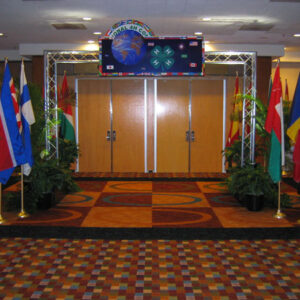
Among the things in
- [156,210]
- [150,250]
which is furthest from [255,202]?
[150,250]

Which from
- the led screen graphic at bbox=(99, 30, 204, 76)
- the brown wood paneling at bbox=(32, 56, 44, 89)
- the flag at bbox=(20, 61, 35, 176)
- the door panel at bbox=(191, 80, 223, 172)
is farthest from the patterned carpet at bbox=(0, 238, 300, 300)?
the door panel at bbox=(191, 80, 223, 172)

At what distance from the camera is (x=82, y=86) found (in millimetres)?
11367

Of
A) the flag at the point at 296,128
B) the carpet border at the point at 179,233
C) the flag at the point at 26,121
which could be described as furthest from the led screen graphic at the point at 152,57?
the carpet border at the point at 179,233

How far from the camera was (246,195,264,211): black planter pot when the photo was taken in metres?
6.32

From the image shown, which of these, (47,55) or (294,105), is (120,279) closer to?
(294,105)

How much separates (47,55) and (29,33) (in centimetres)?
185

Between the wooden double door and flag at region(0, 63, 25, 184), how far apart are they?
19.0 feet

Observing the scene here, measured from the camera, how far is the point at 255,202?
20.8 ft

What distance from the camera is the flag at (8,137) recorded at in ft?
18.1

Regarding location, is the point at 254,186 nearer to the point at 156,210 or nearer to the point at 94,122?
the point at 156,210

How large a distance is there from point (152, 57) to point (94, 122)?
4.96 meters

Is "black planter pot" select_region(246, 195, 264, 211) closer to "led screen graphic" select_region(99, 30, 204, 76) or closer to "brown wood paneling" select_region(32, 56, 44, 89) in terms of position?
"led screen graphic" select_region(99, 30, 204, 76)

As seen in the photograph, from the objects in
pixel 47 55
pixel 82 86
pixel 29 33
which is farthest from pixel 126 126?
pixel 47 55

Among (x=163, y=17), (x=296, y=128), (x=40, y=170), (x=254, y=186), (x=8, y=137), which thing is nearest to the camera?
(x=8, y=137)
